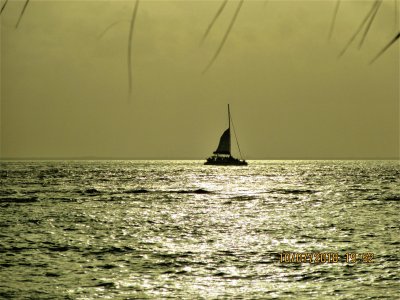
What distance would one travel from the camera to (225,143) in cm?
16425

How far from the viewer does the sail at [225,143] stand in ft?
538

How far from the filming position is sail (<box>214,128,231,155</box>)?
6456 inches

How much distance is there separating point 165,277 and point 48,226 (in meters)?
17.9

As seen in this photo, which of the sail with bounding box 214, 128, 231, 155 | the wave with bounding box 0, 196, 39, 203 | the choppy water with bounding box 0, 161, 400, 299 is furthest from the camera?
the sail with bounding box 214, 128, 231, 155
